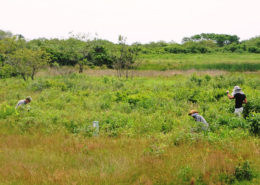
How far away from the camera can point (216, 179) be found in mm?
5039

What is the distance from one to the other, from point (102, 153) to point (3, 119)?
5.72 meters

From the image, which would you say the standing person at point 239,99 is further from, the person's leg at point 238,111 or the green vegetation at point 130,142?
the green vegetation at point 130,142

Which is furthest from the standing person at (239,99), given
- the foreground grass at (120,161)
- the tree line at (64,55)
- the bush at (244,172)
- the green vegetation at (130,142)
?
the tree line at (64,55)

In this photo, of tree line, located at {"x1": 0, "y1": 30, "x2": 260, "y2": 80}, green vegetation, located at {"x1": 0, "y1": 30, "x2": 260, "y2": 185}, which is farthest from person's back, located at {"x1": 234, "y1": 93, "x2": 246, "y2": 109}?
tree line, located at {"x1": 0, "y1": 30, "x2": 260, "y2": 80}

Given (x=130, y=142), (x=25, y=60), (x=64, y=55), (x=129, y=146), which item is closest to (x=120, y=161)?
(x=129, y=146)

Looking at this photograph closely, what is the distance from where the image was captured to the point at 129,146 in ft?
23.4

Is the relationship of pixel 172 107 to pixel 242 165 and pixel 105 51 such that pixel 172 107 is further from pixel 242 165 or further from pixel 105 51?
pixel 105 51

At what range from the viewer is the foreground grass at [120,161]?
5.14 meters

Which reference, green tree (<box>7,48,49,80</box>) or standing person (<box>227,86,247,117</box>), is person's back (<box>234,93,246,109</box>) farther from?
green tree (<box>7,48,49,80</box>)

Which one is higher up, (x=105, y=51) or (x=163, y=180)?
(x=105, y=51)

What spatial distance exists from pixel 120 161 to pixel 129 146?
1.19 m

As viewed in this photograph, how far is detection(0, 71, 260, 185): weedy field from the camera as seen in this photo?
520 centimetres

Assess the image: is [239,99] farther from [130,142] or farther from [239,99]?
[130,142]

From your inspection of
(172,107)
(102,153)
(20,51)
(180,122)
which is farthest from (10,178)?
(20,51)
